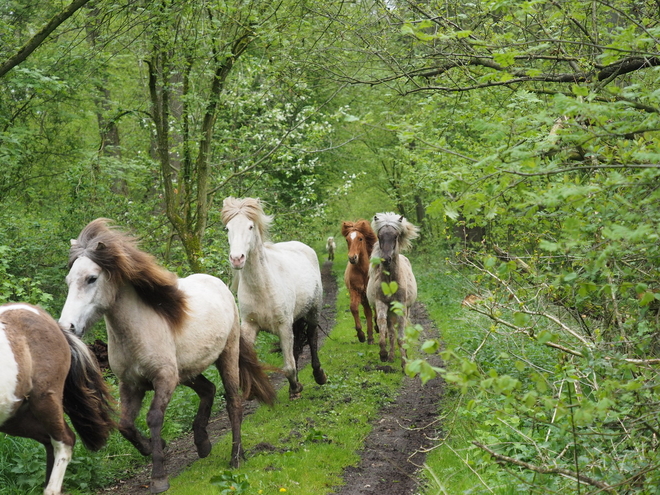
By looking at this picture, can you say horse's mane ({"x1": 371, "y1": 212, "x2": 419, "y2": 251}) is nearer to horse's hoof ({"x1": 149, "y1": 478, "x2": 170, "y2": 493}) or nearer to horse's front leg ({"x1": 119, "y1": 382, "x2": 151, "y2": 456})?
horse's front leg ({"x1": 119, "y1": 382, "x2": 151, "y2": 456})

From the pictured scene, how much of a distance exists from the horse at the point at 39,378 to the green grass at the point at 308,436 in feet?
3.88

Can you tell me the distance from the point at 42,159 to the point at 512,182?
16.3 m

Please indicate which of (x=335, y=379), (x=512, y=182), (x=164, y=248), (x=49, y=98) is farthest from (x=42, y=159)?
(x=512, y=182)

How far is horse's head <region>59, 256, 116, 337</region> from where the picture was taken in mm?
5531

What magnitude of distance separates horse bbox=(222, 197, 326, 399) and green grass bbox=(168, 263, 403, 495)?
55 cm

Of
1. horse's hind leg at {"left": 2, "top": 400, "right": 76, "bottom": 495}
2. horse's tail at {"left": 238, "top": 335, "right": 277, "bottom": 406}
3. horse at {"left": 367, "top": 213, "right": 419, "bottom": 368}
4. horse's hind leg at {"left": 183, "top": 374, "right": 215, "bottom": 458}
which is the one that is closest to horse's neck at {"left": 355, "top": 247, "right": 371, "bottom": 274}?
horse at {"left": 367, "top": 213, "right": 419, "bottom": 368}

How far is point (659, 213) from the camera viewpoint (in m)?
3.15

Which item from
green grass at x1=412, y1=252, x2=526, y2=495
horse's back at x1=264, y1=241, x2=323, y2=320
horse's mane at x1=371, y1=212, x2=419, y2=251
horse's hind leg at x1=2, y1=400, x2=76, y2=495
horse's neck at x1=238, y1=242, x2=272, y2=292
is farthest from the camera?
horse's mane at x1=371, y1=212, x2=419, y2=251

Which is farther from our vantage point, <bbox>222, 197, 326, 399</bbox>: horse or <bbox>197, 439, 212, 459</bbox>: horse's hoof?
<bbox>222, 197, 326, 399</bbox>: horse

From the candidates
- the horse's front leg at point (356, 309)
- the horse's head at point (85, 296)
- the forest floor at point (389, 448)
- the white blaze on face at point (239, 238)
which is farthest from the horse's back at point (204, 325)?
the horse's front leg at point (356, 309)

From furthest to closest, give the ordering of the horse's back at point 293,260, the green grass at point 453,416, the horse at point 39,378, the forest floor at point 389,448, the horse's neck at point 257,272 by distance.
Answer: the horse's back at point 293,260, the horse's neck at point 257,272, the forest floor at point 389,448, the horse at point 39,378, the green grass at point 453,416

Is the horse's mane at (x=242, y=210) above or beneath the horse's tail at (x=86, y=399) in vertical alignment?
above

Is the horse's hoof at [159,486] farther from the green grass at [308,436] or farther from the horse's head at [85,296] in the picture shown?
the horse's head at [85,296]

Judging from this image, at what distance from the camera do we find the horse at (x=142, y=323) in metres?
5.73
